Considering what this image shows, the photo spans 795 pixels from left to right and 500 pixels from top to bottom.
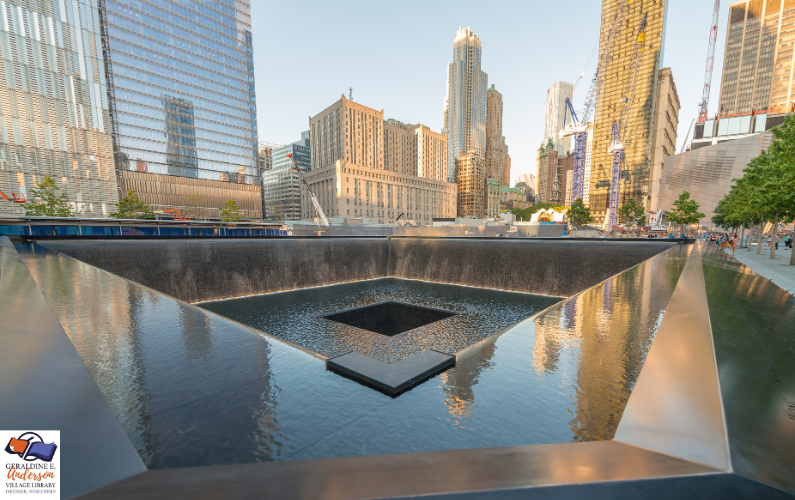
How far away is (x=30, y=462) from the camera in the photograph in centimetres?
103

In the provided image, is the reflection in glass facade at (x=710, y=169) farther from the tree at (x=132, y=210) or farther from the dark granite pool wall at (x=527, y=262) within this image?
the tree at (x=132, y=210)

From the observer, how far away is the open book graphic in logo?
3.33ft

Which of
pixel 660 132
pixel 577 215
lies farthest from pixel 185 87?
pixel 660 132

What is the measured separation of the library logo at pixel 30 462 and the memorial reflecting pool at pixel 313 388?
0.45 meters

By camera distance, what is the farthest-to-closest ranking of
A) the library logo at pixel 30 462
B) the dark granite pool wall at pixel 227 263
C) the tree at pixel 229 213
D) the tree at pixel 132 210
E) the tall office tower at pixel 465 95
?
the tall office tower at pixel 465 95, the tree at pixel 229 213, the tree at pixel 132 210, the dark granite pool wall at pixel 227 263, the library logo at pixel 30 462

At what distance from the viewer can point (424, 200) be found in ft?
331

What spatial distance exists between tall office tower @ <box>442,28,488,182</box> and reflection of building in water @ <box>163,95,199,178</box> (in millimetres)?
121369

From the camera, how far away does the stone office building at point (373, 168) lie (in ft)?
267

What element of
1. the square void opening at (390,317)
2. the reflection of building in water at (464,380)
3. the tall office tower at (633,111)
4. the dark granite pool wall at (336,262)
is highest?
the tall office tower at (633,111)

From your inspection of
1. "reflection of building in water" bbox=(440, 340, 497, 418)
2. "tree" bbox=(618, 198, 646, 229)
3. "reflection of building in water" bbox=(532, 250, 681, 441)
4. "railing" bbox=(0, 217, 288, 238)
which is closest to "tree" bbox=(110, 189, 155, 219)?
"railing" bbox=(0, 217, 288, 238)

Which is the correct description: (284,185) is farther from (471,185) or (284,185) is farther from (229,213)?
(471,185)

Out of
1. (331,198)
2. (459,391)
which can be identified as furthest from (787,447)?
(331,198)

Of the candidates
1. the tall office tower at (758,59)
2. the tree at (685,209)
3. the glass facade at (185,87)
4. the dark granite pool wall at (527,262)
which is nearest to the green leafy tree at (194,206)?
A: the glass facade at (185,87)

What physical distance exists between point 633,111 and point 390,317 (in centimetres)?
10839
